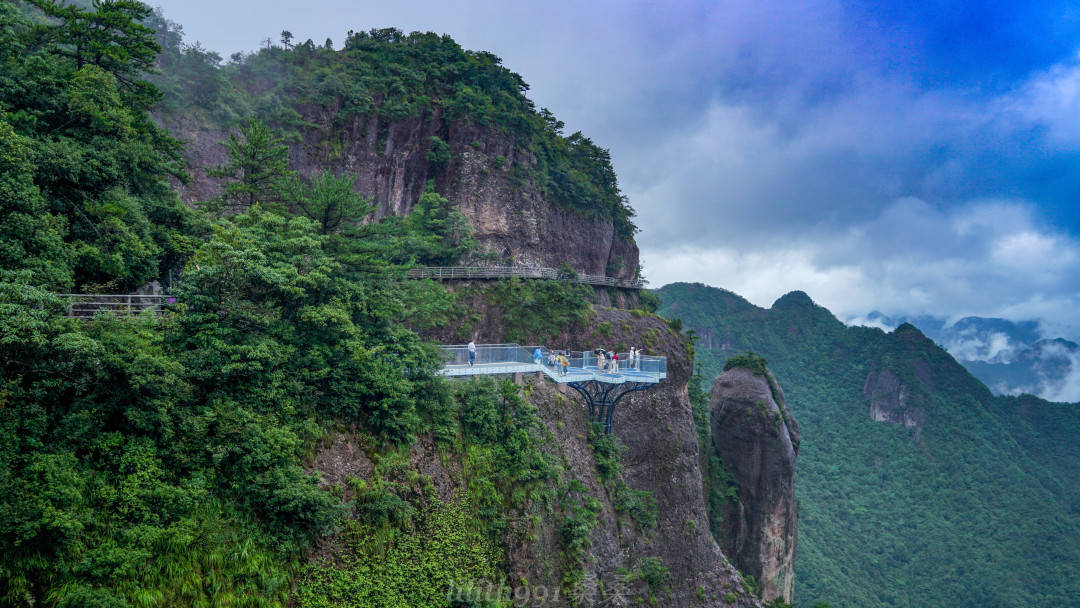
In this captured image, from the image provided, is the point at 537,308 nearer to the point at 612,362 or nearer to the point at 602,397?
the point at 602,397

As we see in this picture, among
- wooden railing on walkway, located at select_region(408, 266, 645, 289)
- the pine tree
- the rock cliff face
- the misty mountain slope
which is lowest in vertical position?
the misty mountain slope

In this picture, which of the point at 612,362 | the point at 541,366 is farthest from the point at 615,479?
the point at 541,366

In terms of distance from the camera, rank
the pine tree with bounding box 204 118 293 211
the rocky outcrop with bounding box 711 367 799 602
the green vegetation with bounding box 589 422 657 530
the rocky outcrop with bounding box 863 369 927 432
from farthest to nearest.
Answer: the rocky outcrop with bounding box 863 369 927 432 → the rocky outcrop with bounding box 711 367 799 602 → the green vegetation with bounding box 589 422 657 530 → the pine tree with bounding box 204 118 293 211

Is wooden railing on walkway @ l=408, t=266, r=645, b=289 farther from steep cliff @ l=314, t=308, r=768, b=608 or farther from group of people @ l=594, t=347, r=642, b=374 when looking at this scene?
group of people @ l=594, t=347, r=642, b=374

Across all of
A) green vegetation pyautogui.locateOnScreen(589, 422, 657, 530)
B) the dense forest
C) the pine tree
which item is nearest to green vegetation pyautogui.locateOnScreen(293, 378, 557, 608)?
the dense forest

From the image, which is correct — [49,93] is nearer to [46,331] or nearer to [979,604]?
[46,331]

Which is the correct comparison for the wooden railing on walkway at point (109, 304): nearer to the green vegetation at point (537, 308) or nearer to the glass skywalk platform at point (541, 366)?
the glass skywalk platform at point (541, 366)

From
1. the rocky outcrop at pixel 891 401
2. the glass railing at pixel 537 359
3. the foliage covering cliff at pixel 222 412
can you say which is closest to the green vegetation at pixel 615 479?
the foliage covering cliff at pixel 222 412
